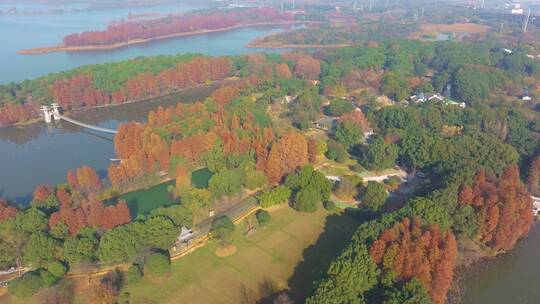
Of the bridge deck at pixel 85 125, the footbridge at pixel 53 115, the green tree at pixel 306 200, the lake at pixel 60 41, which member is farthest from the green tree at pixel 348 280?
the lake at pixel 60 41

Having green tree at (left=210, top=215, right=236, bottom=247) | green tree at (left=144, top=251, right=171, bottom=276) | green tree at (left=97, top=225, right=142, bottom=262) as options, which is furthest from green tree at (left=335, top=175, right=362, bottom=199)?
green tree at (left=97, top=225, right=142, bottom=262)

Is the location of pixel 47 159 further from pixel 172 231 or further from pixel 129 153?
pixel 172 231

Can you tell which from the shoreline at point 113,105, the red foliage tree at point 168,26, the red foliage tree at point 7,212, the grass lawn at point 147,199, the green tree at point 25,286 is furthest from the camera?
the red foliage tree at point 168,26

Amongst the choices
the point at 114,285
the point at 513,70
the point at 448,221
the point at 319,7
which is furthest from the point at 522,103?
the point at 319,7

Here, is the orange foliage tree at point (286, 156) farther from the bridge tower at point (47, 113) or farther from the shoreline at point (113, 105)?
the bridge tower at point (47, 113)

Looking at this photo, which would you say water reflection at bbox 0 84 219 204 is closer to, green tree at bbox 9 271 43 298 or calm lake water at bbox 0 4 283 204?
calm lake water at bbox 0 4 283 204

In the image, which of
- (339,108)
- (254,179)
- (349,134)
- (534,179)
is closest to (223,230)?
(254,179)
